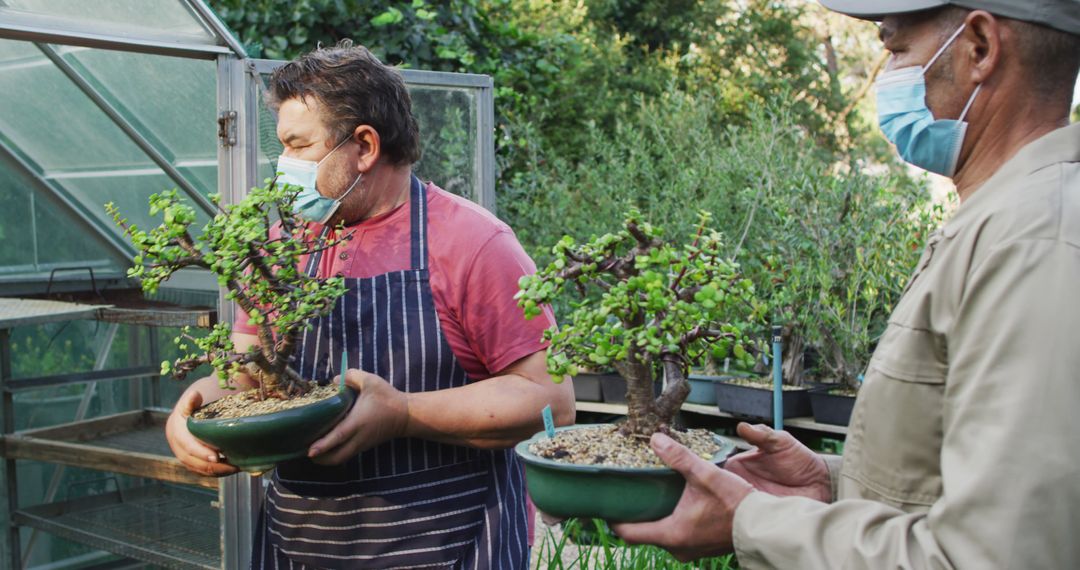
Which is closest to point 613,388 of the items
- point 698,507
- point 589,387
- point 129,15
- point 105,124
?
point 589,387

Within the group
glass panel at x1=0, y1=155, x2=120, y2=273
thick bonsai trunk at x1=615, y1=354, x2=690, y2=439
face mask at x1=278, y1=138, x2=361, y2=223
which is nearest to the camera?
thick bonsai trunk at x1=615, y1=354, x2=690, y2=439

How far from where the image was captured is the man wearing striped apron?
6.48ft

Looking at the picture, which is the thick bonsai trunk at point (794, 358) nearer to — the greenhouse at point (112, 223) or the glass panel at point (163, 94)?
the greenhouse at point (112, 223)

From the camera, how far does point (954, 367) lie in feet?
3.44

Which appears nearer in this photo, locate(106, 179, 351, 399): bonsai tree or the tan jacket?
the tan jacket

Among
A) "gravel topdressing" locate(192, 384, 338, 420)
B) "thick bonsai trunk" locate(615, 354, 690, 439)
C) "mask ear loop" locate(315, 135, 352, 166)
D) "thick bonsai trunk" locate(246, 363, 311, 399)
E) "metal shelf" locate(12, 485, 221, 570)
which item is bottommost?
"metal shelf" locate(12, 485, 221, 570)

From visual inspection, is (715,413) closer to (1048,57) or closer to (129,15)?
(129,15)

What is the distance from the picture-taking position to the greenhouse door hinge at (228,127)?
9.79ft

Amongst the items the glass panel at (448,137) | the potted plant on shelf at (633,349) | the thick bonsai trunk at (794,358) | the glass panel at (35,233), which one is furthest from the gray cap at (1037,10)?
the glass panel at (35,233)

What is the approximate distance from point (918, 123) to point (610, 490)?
2.04ft

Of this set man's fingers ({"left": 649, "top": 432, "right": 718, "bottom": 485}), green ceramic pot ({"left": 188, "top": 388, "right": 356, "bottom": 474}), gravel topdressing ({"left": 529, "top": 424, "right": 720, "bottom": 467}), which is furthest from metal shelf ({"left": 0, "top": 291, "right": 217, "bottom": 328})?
man's fingers ({"left": 649, "top": 432, "right": 718, "bottom": 485})

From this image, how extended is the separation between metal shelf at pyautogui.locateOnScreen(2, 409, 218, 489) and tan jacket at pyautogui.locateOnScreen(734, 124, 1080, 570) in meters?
2.59

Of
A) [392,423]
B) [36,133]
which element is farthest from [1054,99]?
[36,133]

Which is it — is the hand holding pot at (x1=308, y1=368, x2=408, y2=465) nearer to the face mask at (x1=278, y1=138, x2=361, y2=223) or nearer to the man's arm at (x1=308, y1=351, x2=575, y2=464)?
the man's arm at (x1=308, y1=351, x2=575, y2=464)
